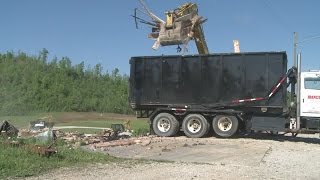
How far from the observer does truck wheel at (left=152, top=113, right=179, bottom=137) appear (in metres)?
22.6

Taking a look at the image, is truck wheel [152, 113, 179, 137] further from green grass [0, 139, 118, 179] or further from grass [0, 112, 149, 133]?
green grass [0, 139, 118, 179]

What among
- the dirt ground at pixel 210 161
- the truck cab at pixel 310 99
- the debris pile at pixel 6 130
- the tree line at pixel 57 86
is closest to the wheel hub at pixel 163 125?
the dirt ground at pixel 210 161

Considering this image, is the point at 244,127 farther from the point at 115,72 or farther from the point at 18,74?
the point at 115,72

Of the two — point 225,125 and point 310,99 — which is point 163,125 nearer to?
point 225,125

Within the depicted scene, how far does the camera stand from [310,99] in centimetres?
2067

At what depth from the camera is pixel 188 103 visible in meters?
22.5

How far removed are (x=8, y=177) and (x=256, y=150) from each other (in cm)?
891

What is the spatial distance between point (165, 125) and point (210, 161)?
838 centimetres

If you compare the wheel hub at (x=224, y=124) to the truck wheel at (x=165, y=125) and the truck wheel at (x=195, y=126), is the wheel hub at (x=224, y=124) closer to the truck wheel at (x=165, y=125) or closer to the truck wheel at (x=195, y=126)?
the truck wheel at (x=195, y=126)

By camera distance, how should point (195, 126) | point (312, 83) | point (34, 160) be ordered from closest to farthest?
1. point (34, 160)
2. point (312, 83)
3. point (195, 126)

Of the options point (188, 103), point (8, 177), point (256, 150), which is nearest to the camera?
point (8, 177)

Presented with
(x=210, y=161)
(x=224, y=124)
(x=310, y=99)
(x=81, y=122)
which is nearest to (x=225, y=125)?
(x=224, y=124)

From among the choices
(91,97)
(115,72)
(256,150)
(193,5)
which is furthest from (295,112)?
(115,72)

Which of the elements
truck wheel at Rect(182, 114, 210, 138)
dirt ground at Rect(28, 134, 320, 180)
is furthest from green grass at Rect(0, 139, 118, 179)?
truck wheel at Rect(182, 114, 210, 138)
